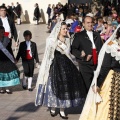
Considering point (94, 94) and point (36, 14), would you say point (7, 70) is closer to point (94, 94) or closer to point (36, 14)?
point (94, 94)

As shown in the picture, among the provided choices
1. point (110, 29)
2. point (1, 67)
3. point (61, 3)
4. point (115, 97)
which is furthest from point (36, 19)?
point (115, 97)

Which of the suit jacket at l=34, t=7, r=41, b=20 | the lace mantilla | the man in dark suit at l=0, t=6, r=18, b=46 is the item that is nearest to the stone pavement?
the man in dark suit at l=0, t=6, r=18, b=46

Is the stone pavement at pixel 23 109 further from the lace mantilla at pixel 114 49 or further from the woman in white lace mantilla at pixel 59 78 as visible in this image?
the lace mantilla at pixel 114 49

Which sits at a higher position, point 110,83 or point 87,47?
point 87,47

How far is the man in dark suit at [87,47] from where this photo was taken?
581cm

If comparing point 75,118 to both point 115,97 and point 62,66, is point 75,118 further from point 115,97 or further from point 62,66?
point 115,97

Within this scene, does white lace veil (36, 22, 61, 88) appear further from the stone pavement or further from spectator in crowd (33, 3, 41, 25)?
spectator in crowd (33, 3, 41, 25)

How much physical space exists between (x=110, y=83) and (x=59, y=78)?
1.43 m

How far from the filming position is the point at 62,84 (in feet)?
19.3

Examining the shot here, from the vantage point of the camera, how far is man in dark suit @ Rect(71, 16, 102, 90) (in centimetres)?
581

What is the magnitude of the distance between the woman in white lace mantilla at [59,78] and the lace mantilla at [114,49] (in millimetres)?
1448

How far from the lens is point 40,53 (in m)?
12.8

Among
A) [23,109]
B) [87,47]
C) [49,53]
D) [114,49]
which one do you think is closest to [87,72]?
[87,47]

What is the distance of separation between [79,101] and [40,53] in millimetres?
6928
